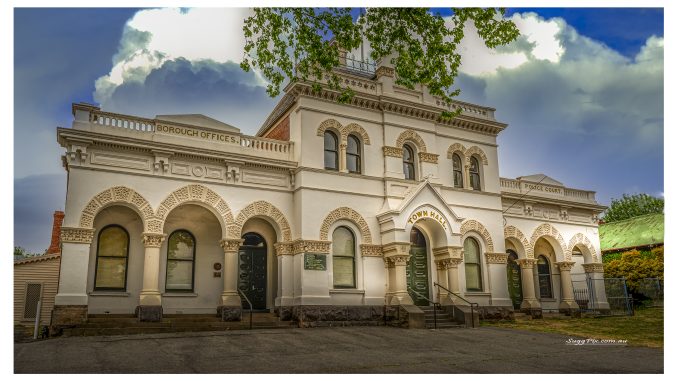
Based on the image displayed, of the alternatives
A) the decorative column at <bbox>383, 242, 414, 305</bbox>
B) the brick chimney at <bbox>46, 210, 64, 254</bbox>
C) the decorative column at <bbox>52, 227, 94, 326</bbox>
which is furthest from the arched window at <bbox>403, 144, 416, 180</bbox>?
the brick chimney at <bbox>46, 210, 64, 254</bbox>

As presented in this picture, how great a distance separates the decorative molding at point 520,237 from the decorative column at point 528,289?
1.02 ft

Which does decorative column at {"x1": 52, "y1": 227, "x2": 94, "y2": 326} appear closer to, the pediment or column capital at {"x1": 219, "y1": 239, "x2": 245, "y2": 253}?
column capital at {"x1": 219, "y1": 239, "x2": 245, "y2": 253}

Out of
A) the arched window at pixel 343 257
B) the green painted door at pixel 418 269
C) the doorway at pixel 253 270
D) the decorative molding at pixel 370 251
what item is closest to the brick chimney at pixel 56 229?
the doorway at pixel 253 270

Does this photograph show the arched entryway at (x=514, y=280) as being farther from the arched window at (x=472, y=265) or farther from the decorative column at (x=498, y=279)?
the arched window at (x=472, y=265)

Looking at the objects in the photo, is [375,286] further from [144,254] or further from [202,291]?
[144,254]

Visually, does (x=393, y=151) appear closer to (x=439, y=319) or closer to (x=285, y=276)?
(x=285, y=276)

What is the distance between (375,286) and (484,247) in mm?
5198

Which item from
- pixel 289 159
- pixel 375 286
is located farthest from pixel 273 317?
pixel 289 159

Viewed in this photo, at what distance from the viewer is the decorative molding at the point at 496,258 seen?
67.8ft

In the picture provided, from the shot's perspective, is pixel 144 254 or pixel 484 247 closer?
pixel 144 254

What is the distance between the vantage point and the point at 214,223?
18.1m

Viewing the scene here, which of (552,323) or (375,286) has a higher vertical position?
(375,286)

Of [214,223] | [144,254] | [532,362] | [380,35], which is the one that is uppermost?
[380,35]

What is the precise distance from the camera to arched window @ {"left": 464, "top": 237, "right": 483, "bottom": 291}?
803 inches
